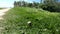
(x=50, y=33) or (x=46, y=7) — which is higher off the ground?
(x=50, y=33)

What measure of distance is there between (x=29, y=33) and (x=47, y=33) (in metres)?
0.44

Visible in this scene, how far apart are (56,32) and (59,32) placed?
0.10 metres

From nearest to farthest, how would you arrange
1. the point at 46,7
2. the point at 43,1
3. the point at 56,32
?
the point at 56,32, the point at 46,7, the point at 43,1

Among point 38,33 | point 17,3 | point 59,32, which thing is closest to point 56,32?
point 59,32

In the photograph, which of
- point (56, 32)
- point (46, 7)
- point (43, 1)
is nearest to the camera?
point (56, 32)

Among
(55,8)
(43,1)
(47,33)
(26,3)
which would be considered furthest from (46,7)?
(47,33)

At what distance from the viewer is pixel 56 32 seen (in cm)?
469

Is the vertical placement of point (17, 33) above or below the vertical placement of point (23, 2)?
above

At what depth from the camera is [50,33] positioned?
482 centimetres

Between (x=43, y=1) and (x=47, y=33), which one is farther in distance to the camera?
(x=43, y=1)

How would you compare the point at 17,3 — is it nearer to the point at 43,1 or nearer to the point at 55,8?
the point at 43,1

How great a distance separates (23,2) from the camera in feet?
172

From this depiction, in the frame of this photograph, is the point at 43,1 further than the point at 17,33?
Yes

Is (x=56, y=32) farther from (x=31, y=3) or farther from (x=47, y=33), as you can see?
(x=31, y=3)
